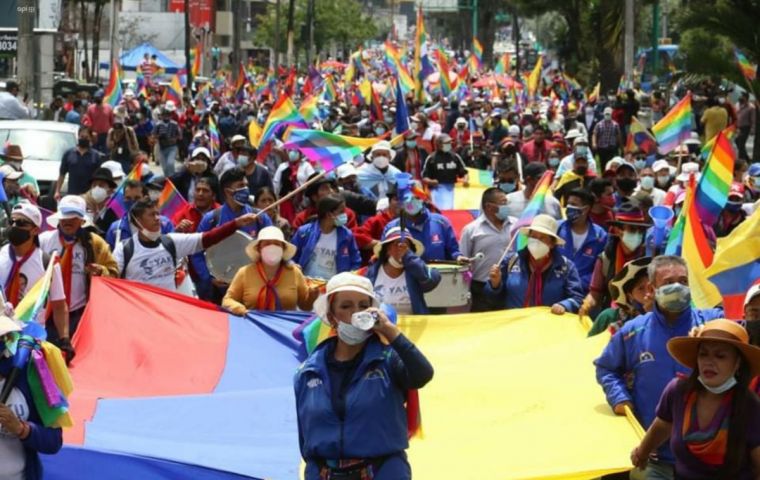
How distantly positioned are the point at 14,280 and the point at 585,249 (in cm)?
400

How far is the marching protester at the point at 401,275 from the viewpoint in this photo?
1076 cm

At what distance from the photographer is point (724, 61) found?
26969 millimetres

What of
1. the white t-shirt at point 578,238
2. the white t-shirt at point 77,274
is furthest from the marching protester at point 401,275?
the white t-shirt at point 77,274

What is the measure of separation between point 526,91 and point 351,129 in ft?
59.1

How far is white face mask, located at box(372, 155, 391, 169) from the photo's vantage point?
16203 millimetres

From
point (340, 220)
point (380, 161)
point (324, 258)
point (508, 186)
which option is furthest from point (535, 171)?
point (324, 258)

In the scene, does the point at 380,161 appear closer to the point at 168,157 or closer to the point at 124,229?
the point at 124,229

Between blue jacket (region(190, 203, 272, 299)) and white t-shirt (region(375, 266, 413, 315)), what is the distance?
1.56 meters

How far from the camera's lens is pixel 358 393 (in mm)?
6188

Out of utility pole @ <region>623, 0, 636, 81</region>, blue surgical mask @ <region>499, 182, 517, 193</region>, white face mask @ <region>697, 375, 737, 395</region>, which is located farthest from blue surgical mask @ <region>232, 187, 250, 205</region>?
utility pole @ <region>623, 0, 636, 81</region>

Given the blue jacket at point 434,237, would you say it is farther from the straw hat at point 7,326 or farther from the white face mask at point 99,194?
the straw hat at point 7,326

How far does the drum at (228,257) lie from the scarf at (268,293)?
48.6 inches

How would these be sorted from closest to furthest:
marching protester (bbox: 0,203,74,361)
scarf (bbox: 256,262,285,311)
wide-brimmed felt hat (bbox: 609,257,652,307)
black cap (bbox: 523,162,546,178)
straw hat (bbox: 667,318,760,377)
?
straw hat (bbox: 667,318,760,377), wide-brimmed felt hat (bbox: 609,257,652,307), marching protester (bbox: 0,203,74,361), scarf (bbox: 256,262,285,311), black cap (bbox: 523,162,546,178)

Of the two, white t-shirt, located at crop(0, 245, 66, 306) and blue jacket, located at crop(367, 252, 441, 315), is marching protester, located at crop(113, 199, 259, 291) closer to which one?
blue jacket, located at crop(367, 252, 441, 315)
